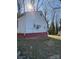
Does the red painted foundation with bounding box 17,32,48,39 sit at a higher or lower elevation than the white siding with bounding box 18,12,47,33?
lower

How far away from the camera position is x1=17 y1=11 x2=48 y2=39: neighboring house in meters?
1.40

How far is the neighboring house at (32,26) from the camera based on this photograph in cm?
140

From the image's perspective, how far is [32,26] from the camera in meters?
1.42

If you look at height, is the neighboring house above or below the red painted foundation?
above

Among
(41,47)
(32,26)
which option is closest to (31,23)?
(32,26)

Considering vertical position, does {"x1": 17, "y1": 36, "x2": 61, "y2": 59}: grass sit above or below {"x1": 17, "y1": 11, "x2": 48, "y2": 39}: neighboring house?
below

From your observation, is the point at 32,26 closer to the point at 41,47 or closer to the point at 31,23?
the point at 31,23

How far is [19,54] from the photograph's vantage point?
141 cm

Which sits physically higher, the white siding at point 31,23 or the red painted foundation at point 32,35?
the white siding at point 31,23

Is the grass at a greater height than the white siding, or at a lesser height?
lesser

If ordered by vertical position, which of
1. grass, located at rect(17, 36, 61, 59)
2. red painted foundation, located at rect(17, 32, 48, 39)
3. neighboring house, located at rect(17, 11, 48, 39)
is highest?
neighboring house, located at rect(17, 11, 48, 39)
